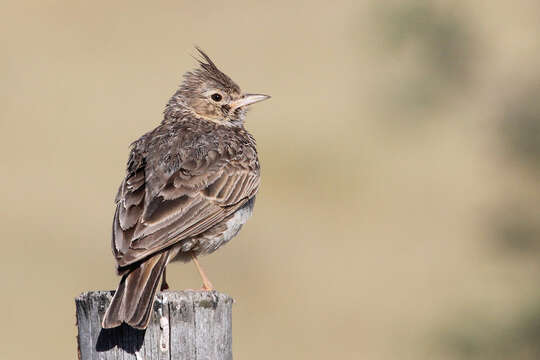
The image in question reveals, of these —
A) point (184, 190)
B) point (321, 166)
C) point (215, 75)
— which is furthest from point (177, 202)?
point (321, 166)

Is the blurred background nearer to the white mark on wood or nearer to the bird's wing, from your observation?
the bird's wing

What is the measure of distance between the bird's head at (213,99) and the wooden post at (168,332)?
10.5 feet

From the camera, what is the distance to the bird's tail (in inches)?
201

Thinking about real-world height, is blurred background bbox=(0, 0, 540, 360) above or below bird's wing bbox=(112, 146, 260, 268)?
below

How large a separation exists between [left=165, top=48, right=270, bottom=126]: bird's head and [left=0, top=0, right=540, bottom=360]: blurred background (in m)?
2.53

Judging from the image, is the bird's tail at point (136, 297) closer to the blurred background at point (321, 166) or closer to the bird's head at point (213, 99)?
the bird's head at point (213, 99)

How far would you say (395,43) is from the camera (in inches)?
420

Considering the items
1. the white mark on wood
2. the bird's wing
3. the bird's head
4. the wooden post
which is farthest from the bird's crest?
the white mark on wood

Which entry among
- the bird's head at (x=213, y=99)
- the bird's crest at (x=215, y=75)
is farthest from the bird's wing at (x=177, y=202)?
the bird's crest at (x=215, y=75)

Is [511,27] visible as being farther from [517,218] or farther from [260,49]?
[517,218]

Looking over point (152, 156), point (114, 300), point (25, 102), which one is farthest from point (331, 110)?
point (114, 300)

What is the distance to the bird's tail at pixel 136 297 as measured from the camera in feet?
16.8

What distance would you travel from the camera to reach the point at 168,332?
5.17 meters

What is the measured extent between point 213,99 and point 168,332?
3479mm
